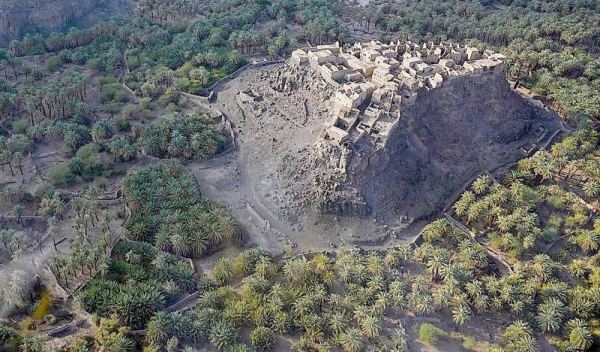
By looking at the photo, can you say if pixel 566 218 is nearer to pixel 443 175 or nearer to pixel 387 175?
pixel 443 175

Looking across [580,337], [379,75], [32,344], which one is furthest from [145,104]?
[580,337]

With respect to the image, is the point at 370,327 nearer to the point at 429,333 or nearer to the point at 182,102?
the point at 429,333

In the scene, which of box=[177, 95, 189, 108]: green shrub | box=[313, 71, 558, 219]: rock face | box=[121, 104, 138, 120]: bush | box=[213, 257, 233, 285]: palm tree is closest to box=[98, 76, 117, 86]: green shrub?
box=[121, 104, 138, 120]: bush

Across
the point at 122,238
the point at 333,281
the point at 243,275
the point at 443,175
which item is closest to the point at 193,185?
the point at 122,238

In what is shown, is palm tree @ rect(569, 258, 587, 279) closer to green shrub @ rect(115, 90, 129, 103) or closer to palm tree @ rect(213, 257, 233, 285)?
palm tree @ rect(213, 257, 233, 285)

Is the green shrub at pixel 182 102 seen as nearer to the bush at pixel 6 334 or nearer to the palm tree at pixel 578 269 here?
the bush at pixel 6 334

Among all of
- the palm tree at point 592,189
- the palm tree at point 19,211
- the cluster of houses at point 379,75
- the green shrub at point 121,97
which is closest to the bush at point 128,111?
the green shrub at point 121,97

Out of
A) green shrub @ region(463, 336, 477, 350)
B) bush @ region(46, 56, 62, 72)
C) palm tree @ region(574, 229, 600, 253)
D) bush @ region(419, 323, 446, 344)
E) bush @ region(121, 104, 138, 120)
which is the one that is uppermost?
bush @ region(46, 56, 62, 72)
